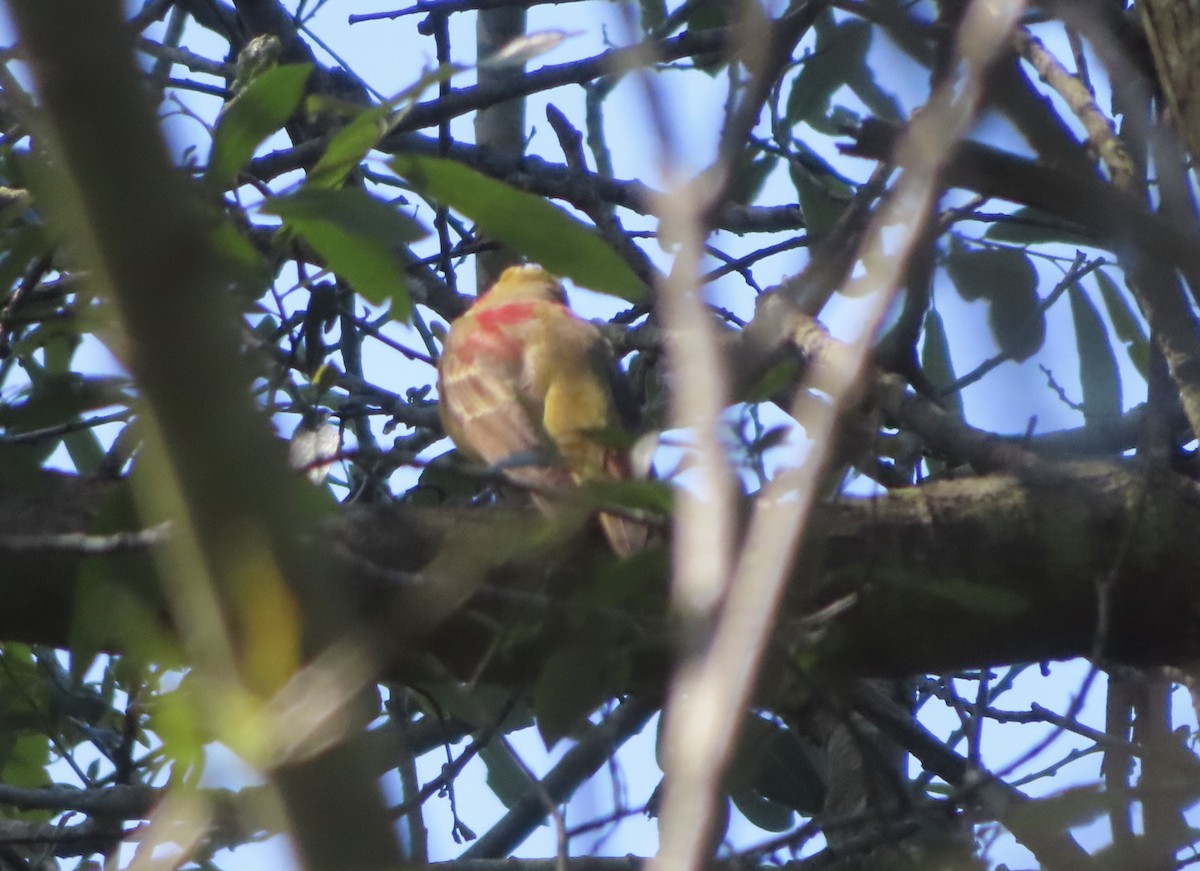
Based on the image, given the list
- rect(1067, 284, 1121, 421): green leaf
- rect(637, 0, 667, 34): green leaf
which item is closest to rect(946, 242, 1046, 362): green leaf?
rect(1067, 284, 1121, 421): green leaf

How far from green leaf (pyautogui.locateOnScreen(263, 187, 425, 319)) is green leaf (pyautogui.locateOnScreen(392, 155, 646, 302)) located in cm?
8

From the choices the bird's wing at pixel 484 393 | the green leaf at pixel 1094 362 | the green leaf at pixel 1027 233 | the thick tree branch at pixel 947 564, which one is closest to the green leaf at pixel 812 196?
the green leaf at pixel 1027 233

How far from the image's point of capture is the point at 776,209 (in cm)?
543

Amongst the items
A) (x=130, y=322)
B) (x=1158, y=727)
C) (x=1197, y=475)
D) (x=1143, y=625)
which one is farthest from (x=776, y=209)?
(x=130, y=322)

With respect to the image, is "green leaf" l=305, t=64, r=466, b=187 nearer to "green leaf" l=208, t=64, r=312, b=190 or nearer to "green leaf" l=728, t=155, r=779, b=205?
A: "green leaf" l=208, t=64, r=312, b=190

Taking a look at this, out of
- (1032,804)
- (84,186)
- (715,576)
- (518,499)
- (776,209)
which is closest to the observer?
(84,186)

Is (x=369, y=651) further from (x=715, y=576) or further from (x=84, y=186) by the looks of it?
(x=84, y=186)

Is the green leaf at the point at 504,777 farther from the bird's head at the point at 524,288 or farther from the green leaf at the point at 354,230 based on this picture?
the green leaf at the point at 354,230

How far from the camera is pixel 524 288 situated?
22.4 feet

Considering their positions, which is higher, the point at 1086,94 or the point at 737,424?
the point at 1086,94

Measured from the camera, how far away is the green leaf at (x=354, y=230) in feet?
7.53

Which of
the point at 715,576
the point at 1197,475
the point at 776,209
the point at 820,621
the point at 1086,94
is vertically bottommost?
the point at 715,576

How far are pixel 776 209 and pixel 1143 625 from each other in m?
2.58

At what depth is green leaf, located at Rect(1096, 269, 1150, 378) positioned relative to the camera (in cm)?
413
